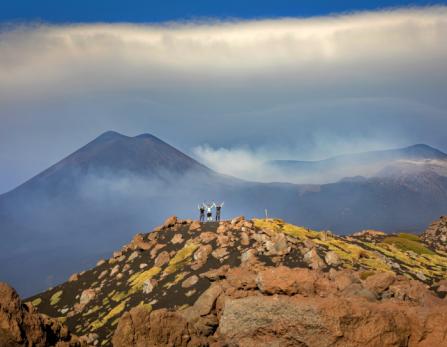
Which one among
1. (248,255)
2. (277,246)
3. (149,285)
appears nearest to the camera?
(248,255)

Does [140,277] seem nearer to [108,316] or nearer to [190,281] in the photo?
[108,316]

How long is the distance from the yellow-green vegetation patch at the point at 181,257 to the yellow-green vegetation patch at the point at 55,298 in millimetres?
19140

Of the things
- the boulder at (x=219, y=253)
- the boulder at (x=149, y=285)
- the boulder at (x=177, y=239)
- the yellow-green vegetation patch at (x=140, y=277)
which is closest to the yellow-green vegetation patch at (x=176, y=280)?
the boulder at (x=149, y=285)

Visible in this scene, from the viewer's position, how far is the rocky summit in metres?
24.6

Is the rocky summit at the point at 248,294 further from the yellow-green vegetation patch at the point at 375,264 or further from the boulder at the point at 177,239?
the boulder at the point at 177,239

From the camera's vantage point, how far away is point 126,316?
95.7 feet

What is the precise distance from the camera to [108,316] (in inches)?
2477

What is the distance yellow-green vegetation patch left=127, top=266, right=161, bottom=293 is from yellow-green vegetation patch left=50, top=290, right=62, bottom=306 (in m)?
12.8

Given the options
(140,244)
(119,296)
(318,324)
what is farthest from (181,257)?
(318,324)

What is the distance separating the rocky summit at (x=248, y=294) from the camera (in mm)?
24641

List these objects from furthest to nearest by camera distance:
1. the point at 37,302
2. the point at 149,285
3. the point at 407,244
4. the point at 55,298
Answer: the point at 407,244, the point at 37,302, the point at 55,298, the point at 149,285

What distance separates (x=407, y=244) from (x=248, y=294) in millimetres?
108087

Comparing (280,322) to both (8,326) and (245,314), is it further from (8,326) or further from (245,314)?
(8,326)

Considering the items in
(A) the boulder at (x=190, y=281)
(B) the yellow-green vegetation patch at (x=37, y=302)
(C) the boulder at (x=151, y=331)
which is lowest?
(B) the yellow-green vegetation patch at (x=37, y=302)
